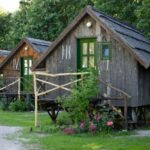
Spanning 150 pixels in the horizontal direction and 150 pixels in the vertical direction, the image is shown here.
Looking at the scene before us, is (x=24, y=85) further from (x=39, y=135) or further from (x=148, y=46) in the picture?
(x=39, y=135)

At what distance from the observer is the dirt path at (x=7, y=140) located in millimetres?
14820

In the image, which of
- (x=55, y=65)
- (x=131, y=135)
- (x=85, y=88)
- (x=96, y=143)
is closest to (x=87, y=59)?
(x=55, y=65)

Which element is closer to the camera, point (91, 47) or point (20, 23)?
point (91, 47)

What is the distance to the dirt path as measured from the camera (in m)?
14.8

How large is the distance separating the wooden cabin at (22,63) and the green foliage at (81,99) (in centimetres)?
1295

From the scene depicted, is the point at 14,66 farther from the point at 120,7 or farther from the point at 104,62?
the point at 104,62

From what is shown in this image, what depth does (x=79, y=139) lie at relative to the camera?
1633 cm

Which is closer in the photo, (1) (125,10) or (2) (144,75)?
(2) (144,75)

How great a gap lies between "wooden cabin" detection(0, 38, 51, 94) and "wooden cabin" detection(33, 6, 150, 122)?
917 centimetres

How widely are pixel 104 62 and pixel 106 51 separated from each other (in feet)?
1.78

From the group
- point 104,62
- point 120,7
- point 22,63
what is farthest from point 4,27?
point 104,62

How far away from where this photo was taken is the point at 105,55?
21047 millimetres

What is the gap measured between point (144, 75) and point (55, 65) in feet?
15.0

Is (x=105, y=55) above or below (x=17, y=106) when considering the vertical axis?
above
